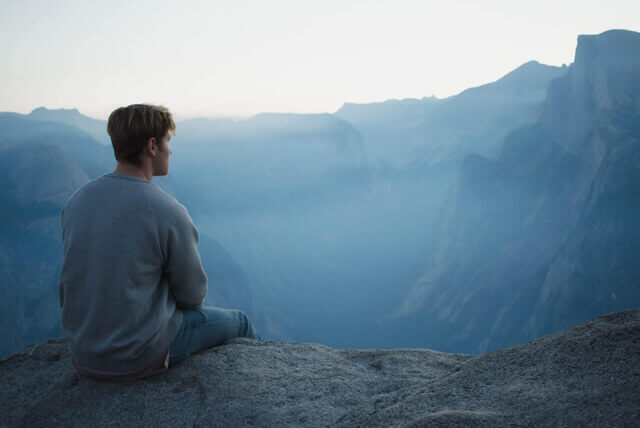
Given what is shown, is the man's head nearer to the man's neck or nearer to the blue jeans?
the man's neck

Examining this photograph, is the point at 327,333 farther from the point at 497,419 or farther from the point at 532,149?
the point at 497,419

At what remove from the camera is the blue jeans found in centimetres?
211

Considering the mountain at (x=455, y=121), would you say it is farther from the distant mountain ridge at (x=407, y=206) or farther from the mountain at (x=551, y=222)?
the mountain at (x=551, y=222)

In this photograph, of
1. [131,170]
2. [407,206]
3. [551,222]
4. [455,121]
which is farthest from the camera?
[455,121]

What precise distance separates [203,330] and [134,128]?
1.21m

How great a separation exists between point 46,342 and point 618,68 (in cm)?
4695

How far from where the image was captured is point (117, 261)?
162 centimetres

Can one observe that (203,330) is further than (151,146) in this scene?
Yes

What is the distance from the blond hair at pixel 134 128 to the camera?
1.68 metres

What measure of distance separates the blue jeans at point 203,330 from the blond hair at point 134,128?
889 millimetres

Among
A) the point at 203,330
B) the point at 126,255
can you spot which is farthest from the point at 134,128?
the point at 203,330

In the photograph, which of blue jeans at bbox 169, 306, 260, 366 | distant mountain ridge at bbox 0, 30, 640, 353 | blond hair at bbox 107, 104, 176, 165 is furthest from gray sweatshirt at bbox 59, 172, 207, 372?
distant mountain ridge at bbox 0, 30, 640, 353

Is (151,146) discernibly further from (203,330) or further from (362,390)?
(362,390)

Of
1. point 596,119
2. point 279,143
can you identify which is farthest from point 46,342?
point 279,143
